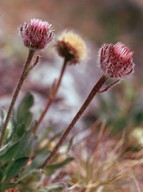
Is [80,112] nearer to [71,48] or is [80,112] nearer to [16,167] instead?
[16,167]

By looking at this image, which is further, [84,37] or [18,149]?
[84,37]

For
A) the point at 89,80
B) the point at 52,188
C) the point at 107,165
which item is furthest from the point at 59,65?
the point at 52,188

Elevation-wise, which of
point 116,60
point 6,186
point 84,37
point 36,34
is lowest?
point 6,186

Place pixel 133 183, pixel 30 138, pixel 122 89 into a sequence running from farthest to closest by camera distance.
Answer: pixel 122 89 → pixel 133 183 → pixel 30 138

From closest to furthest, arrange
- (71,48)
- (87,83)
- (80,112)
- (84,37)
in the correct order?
(80,112)
(71,48)
(87,83)
(84,37)

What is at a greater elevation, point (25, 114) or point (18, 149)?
point (25, 114)

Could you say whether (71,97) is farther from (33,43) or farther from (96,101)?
(33,43)

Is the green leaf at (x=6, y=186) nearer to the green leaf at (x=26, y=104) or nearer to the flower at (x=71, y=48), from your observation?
the green leaf at (x=26, y=104)

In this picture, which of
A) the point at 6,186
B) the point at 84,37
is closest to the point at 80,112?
the point at 6,186
